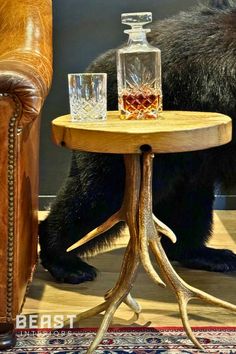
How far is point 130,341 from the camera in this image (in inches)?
72.1

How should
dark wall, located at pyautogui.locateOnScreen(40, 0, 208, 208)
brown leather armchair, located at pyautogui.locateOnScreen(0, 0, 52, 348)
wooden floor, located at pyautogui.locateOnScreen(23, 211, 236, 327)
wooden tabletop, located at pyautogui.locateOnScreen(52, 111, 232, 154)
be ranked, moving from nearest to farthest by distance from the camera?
wooden tabletop, located at pyautogui.locateOnScreen(52, 111, 232, 154) → brown leather armchair, located at pyautogui.locateOnScreen(0, 0, 52, 348) → wooden floor, located at pyautogui.locateOnScreen(23, 211, 236, 327) → dark wall, located at pyautogui.locateOnScreen(40, 0, 208, 208)

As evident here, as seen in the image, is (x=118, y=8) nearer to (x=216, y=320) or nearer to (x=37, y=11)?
(x=37, y=11)

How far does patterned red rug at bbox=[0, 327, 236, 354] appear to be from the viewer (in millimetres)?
1771

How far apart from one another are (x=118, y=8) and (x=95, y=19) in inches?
4.7

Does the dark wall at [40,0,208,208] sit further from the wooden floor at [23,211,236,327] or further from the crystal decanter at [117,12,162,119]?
the crystal decanter at [117,12,162,119]

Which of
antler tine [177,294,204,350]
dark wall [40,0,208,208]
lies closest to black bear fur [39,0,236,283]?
antler tine [177,294,204,350]

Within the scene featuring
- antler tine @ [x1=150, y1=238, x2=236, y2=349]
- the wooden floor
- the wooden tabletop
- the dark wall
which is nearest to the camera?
the wooden tabletop

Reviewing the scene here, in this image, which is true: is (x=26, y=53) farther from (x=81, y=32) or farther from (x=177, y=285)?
(x=81, y=32)

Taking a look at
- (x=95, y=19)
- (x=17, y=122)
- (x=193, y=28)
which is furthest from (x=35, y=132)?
(x=95, y=19)

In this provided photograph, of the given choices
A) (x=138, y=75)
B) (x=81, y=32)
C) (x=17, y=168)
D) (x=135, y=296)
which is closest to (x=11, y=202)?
(x=17, y=168)

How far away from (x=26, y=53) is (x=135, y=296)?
87 centimetres

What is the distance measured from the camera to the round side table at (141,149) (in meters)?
1.55

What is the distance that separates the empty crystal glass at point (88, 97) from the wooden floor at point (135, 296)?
2.08 feet

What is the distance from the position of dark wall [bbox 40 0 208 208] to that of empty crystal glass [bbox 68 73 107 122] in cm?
137
